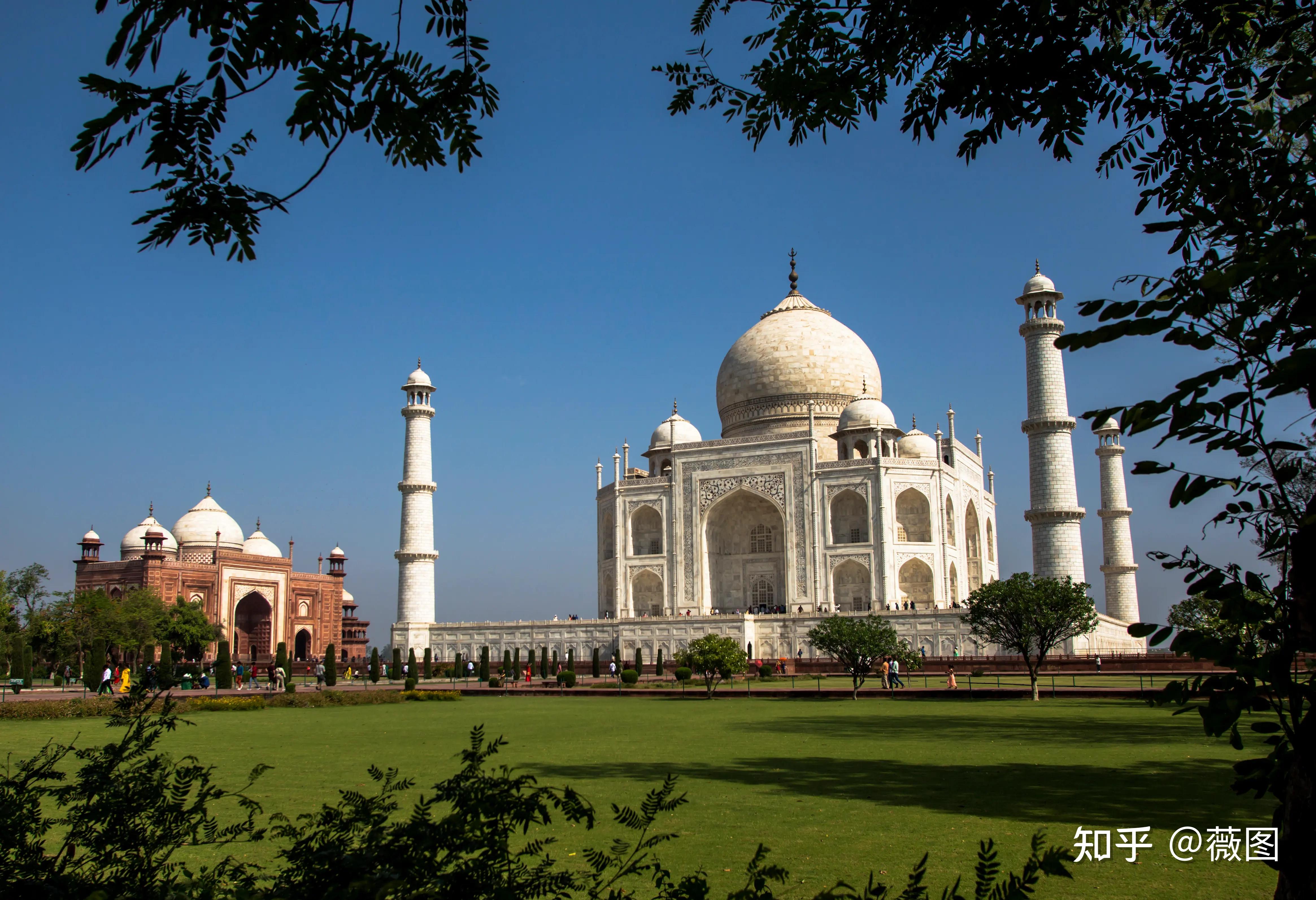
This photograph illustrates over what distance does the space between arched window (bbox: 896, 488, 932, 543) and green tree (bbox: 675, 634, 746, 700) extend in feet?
39.7

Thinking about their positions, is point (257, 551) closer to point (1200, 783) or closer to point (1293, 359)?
point (1200, 783)

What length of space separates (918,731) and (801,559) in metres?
20.1

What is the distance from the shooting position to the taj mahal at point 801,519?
2756cm

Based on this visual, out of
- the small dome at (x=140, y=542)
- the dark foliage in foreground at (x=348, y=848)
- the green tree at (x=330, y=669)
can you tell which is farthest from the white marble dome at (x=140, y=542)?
the dark foliage in foreground at (x=348, y=848)

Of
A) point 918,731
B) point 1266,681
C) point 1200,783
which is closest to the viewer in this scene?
point 1266,681

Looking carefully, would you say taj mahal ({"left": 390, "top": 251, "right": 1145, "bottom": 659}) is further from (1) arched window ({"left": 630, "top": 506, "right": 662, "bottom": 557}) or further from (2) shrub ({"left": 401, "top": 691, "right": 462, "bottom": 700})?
(2) shrub ({"left": 401, "top": 691, "right": 462, "bottom": 700})

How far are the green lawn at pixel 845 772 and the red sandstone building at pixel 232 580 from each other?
24.3 meters

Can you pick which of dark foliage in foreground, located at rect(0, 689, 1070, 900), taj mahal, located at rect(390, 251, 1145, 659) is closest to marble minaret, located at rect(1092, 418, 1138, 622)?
taj mahal, located at rect(390, 251, 1145, 659)

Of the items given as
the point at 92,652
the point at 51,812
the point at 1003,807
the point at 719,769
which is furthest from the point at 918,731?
the point at 92,652

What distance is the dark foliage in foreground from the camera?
2092mm

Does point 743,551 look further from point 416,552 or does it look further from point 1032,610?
point 1032,610

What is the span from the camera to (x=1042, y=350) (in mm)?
27453

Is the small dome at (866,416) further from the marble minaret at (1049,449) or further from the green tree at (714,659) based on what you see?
the green tree at (714,659)

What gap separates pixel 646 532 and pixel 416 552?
7.32 metres
